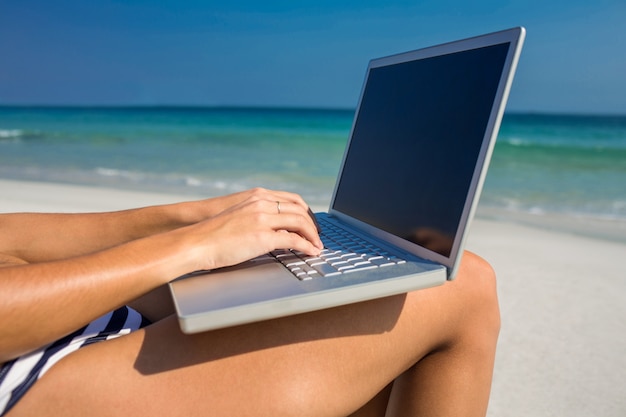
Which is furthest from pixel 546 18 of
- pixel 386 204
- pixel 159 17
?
pixel 386 204

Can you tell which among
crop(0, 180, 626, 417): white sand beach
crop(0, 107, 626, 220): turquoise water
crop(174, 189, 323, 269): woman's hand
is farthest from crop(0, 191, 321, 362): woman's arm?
crop(0, 107, 626, 220): turquoise water

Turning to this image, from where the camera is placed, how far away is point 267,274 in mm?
872

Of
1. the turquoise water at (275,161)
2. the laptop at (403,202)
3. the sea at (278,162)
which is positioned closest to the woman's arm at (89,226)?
the laptop at (403,202)

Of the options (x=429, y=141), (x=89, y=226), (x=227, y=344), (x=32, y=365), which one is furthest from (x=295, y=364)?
(x=89, y=226)

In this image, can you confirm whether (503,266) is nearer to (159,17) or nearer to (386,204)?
(386,204)

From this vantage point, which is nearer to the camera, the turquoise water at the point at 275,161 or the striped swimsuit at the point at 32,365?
the striped swimsuit at the point at 32,365

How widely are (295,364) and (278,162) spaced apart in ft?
32.3

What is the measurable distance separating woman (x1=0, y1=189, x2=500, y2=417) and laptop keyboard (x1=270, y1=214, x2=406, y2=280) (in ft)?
0.12

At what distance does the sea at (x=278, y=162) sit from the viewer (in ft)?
21.2

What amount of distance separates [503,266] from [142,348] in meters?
2.59

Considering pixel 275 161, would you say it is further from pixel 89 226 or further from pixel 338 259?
pixel 338 259

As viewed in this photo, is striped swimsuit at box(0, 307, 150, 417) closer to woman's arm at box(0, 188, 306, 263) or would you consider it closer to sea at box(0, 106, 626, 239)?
woman's arm at box(0, 188, 306, 263)

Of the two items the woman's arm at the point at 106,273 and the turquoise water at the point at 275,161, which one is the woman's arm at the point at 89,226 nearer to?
the woman's arm at the point at 106,273

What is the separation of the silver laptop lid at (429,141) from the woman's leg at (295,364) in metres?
0.12
